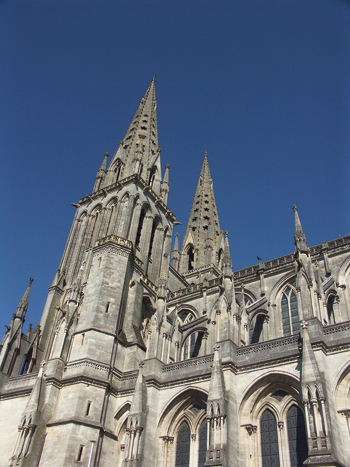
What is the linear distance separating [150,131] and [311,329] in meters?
26.3

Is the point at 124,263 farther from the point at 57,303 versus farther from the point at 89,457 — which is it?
the point at 89,457

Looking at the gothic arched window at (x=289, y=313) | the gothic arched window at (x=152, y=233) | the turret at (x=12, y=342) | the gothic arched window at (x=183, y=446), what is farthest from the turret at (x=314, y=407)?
the turret at (x=12, y=342)

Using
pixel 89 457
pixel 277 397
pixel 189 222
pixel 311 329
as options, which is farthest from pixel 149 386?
pixel 189 222

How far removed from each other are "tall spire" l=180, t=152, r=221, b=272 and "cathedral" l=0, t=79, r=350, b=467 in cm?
1215

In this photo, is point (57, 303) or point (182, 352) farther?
point (57, 303)

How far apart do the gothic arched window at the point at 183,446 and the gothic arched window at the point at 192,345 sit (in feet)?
22.4

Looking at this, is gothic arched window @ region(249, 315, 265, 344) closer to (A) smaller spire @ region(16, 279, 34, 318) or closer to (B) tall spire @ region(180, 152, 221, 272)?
(A) smaller spire @ region(16, 279, 34, 318)

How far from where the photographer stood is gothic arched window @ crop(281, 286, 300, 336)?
2250cm

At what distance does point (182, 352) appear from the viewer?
25969 mm

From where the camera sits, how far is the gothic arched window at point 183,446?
17.5 meters

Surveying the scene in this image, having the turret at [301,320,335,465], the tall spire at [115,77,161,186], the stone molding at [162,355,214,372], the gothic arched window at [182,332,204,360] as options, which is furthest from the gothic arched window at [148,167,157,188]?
the turret at [301,320,335,465]

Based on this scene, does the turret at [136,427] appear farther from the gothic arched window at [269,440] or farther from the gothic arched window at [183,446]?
the gothic arched window at [269,440]

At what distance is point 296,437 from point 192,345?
1137 centimetres

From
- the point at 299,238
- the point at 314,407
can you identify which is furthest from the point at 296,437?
the point at 299,238
